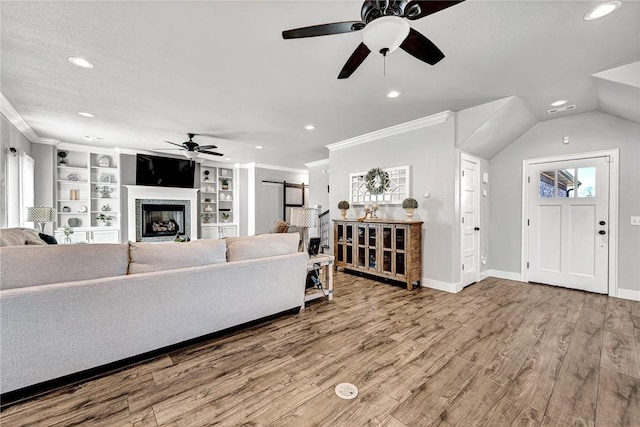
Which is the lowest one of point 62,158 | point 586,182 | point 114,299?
point 114,299

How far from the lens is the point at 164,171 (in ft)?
21.9

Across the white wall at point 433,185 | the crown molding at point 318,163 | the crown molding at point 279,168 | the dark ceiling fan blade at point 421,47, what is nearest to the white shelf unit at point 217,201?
the crown molding at point 279,168

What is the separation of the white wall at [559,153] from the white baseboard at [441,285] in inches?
58.1

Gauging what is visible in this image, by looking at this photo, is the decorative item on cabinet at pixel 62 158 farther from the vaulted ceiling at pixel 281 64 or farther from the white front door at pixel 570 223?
the white front door at pixel 570 223

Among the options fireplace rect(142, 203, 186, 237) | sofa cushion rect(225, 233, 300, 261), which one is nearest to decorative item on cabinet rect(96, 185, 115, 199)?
fireplace rect(142, 203, 186, 237)

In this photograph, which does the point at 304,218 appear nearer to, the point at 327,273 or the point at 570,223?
the point at 327,273

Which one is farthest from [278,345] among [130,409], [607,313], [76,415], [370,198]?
[607,313]

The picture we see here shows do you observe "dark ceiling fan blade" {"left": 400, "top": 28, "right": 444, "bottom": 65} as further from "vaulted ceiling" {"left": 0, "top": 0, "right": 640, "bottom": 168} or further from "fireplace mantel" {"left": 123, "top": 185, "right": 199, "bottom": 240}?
"fireplace mantel" {"left": 123, "top": 185, "right": 199, "bottom": 240}

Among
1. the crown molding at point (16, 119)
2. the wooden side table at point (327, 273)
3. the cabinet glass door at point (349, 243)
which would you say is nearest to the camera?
the wooden side table at point (327, 273)

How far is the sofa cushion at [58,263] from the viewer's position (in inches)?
64.4

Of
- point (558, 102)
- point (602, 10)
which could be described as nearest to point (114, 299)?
point (602, 10)

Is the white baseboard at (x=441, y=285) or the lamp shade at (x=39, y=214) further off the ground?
the lamp shade at (x=39, y=214)

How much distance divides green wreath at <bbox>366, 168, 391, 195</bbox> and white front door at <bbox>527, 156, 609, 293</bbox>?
2.36 meters

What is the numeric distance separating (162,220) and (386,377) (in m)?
7.01
